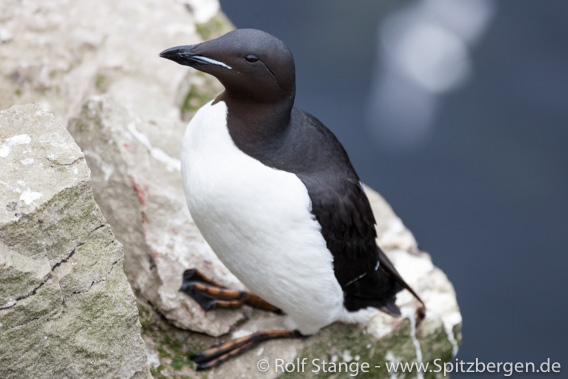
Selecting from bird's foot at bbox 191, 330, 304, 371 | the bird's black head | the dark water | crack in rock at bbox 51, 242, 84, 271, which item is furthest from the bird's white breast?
the dark water

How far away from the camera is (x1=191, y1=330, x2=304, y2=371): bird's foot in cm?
354

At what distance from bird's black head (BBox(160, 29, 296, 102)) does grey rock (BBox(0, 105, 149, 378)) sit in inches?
21.7

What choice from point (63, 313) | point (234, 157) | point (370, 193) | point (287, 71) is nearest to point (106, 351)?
point (63, 313)

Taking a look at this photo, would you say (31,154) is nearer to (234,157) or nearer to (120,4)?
(234,157)

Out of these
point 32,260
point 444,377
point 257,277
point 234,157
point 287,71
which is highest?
point 287,71

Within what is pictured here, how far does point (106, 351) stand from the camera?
2730mm

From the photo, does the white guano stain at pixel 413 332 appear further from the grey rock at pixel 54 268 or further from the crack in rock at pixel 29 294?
the crack in rock at pixel 29 294

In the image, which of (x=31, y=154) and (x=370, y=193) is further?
(x=370, y=193)

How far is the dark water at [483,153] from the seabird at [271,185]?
2.71 meters

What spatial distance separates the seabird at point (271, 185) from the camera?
9.54 feet

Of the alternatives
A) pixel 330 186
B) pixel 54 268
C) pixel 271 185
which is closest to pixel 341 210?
pixel 330 186

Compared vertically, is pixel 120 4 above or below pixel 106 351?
above

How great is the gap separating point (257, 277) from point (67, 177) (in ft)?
3.41

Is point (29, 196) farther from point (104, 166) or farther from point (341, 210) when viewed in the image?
point (104, 166)
